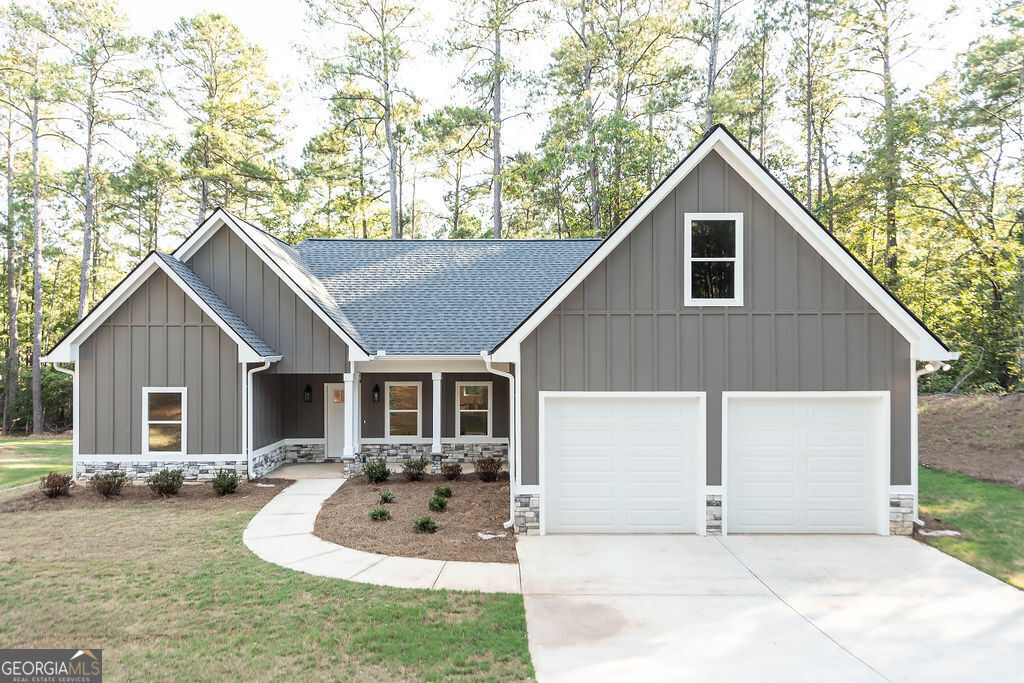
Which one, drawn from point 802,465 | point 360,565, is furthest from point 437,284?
point 802,465

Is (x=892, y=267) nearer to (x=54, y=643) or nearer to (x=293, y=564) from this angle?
(x=293, y=564)

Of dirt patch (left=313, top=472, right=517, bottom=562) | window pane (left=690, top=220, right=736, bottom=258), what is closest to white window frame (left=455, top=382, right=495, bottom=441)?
dirt patch (left=313, top=472, right=517, bottom=562)

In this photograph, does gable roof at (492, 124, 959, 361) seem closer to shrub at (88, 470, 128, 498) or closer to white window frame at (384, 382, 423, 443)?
white window frame at (384, 382, 423, 443)

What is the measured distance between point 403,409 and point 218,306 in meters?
5.10

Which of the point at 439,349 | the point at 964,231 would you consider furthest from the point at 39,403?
the point at 964,231

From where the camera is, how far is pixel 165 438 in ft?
39.2

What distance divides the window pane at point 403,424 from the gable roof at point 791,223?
680 cm

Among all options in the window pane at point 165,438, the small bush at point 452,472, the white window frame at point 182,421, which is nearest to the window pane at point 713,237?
the small bush at point 452,472

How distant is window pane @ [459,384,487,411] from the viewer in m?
14.7

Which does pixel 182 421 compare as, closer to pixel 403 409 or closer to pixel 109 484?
pixel 109 484

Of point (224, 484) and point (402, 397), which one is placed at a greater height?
point (402, 397)

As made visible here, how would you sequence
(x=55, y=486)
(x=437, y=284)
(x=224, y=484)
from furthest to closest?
(x=437, y=284), (x=224, y=484), (x=55, y=486)

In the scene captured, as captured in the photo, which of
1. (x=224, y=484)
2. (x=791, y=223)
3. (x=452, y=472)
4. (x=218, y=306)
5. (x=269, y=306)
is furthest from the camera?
(x=269, y=306)

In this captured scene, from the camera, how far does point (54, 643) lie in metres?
5.09
